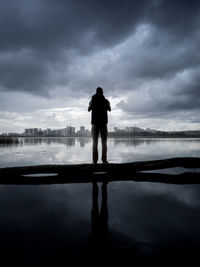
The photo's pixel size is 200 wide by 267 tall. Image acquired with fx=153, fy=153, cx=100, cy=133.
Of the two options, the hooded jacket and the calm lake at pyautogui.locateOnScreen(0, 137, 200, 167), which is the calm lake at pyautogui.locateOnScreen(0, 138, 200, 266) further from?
the calm lake at pyautogui.locateOnScreen(0, 137, 200, 167)

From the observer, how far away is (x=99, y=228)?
226cm

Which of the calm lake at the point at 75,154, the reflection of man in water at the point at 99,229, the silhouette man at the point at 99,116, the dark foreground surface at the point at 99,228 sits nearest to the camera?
the dark foreground surface at the point at 99,228

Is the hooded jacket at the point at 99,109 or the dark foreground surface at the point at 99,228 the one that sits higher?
the hooded jacket at the point at 99,109

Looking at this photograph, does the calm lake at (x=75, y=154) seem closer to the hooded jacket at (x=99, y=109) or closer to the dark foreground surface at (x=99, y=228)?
the hooded jacket at (x=99, y=109)

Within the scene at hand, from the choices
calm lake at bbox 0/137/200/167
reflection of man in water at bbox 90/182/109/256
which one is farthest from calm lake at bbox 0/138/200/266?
calm lake at bbox 0/137/200/167

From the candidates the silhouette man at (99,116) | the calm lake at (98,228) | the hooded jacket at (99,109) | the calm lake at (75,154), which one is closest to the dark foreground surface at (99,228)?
the calm lake at (98,228)

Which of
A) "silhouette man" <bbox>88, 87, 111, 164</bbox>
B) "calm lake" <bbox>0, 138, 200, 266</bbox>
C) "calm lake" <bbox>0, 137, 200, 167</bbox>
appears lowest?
"calm lake" <bbox>0, 137, 200, 167</bbox>

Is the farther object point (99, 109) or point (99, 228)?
point (99, 109)

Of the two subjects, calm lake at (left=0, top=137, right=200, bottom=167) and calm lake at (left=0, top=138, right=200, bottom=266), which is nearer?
calm lake at (left=0, top=138, right=200, bottom=266)

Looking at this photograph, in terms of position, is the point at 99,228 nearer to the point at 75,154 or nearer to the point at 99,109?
the point at 99,109

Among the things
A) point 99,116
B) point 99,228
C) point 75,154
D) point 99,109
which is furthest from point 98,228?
point 75,154

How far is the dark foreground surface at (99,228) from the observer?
161 cm

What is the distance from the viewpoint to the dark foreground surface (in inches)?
63.5

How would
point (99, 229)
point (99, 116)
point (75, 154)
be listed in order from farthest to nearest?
point (75, 154)
point (99, 116)
point (99, 229)
